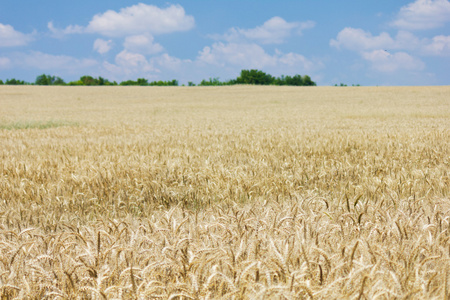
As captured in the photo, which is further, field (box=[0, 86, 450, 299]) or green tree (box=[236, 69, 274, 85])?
green tree (box=[236, 69, 274, 85])

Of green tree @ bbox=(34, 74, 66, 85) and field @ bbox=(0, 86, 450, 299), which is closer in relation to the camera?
field @ bbox=(0, 86, 450, 299)

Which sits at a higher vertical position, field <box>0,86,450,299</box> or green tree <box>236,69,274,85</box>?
green tree <box>236,69,274,85</box>

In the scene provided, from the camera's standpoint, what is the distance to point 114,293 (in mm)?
1261

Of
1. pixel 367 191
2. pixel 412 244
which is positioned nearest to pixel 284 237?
pixel 412 244

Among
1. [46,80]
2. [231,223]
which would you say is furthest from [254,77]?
[231,223]

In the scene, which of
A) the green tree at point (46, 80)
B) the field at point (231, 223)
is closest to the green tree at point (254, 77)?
the green tree at point (46, 80)

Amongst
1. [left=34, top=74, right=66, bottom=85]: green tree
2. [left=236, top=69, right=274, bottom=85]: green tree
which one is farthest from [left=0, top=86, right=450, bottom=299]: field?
[left=34, top=74, right=66, bottom=85]: green tree

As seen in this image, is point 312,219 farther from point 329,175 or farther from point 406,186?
point 329,175

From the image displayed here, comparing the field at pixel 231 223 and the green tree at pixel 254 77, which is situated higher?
the green tree at pixel 254 77

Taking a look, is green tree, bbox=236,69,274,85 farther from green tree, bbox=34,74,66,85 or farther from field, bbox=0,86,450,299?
field, bbox=0,86,450,299

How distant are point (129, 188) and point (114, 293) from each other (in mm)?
2362

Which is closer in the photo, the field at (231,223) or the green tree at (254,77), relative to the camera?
the field at (231,223)

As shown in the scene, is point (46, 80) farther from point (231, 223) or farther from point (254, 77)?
point (231, 223)

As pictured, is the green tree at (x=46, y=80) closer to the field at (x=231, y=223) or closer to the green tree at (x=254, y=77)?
the green tree at (x=254, y=77)
